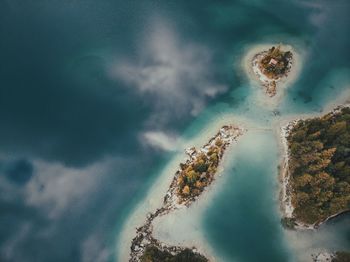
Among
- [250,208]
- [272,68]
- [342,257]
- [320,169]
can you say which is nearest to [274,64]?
[272,68]

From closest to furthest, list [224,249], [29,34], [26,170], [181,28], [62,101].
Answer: [224,249] < [26,170] < [62,101] < [29,34] < [181,28]

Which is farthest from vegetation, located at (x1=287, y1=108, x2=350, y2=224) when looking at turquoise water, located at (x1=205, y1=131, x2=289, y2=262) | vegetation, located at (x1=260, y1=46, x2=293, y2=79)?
vegetation, located at (x1=260, y1=46, x2=293, y2=79)

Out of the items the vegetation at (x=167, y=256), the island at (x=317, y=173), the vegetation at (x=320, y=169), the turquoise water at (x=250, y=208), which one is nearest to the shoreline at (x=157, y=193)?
the turquoise water at (x=250, y=208)

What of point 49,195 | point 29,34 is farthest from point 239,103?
point 29,34

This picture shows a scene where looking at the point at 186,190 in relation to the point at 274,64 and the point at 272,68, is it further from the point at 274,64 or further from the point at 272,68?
the point at 274,64

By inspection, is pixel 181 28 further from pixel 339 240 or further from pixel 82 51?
pixel 339 240

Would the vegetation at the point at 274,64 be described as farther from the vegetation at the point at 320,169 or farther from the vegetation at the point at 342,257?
the vegetation at the point at 342,257
